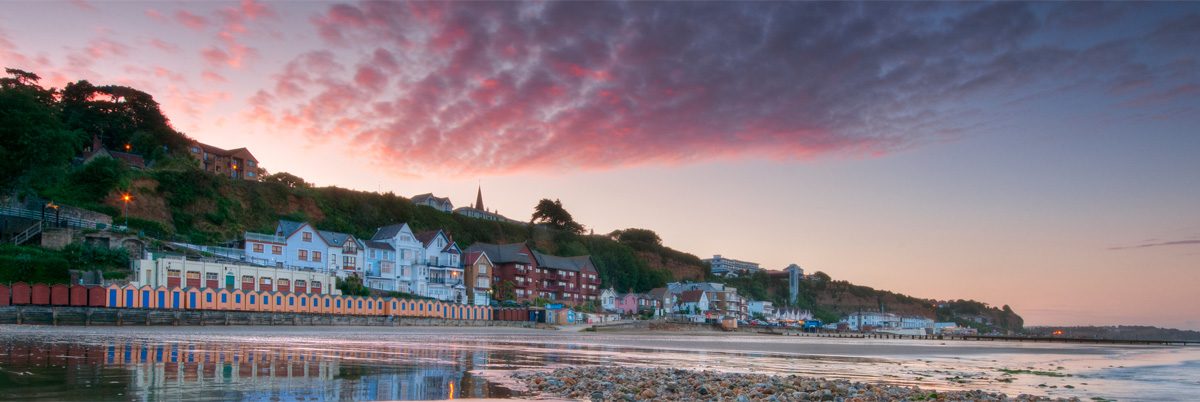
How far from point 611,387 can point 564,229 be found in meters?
144

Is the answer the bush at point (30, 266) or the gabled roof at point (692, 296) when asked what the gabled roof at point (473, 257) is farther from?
the gabled roof at point (692, 296)

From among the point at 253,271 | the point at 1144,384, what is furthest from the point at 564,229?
the point at 1144,384

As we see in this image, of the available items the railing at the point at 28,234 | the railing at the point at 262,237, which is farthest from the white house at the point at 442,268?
the railing at the point at 28,234

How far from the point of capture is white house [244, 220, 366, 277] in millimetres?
75438

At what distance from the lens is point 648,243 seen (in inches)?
6978

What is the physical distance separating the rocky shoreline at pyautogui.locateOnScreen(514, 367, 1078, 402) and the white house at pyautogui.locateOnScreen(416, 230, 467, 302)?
254ft

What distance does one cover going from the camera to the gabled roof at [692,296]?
14521 cm

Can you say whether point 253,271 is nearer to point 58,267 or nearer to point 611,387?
point 58,267

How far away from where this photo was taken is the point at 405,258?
93.0 metres

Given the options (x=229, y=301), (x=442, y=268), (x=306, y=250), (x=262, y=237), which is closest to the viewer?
(x=229, y=301)

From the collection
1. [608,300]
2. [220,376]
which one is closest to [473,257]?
[608,300]

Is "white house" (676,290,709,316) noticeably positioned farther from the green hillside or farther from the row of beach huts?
the row of beach huts

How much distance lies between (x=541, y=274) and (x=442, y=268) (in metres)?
22.8

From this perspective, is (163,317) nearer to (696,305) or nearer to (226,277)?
(226,277)
